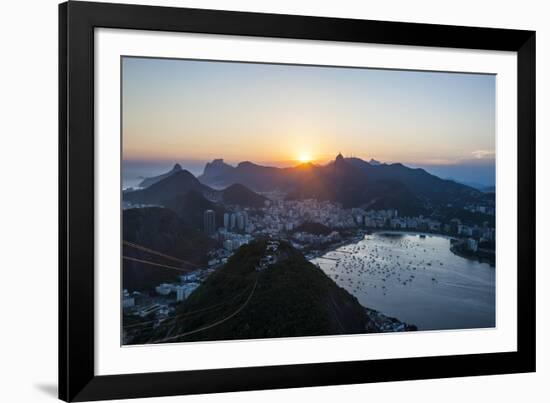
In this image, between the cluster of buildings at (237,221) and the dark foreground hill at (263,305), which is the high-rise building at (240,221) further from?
the dark foreground hill at (263,305)

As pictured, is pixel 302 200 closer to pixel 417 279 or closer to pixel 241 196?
pixel 241 196

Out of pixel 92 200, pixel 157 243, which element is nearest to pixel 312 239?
pixel 157 243

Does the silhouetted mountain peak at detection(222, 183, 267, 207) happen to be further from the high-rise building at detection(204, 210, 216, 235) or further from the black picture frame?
the black picture frame

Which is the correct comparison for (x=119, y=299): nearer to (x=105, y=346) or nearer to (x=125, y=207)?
(x=105, y=346)

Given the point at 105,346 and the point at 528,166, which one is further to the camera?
the point at 528,166

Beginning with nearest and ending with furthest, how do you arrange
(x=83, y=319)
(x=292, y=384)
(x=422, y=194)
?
(x=83, y=319), (x=292, y=384), (x=422, y=194)

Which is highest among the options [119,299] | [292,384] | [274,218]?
[274,218]

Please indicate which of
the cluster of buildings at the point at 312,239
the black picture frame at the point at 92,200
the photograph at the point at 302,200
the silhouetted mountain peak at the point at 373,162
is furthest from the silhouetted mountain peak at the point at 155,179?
the silhouetted mountain peak at the point at 373,162

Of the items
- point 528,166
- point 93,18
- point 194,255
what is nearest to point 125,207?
point 194,255
